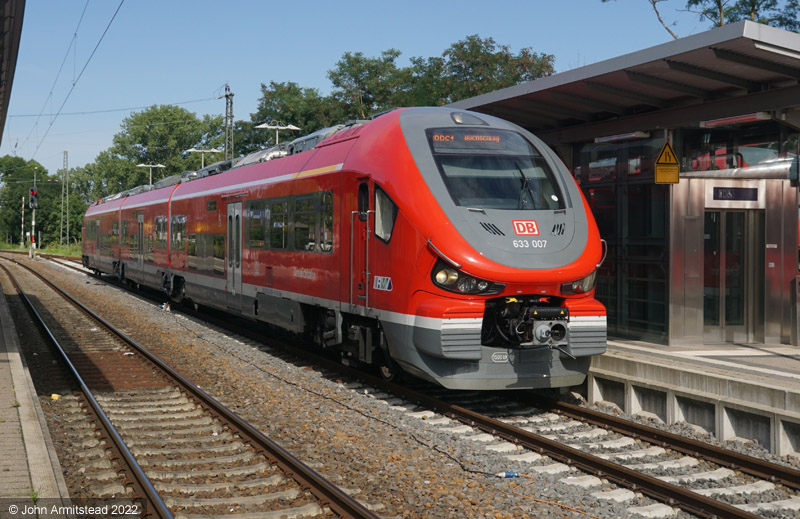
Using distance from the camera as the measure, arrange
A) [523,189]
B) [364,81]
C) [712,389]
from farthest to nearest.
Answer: [364,81] < [523,189] < [712,389]

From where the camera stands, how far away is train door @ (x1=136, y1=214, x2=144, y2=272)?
2436 centimetres

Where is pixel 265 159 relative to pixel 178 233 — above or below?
above

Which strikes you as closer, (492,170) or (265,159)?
(492,170)

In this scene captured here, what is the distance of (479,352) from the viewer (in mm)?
8328

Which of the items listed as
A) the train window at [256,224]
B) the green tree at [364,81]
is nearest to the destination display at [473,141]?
the train window at [256,224]

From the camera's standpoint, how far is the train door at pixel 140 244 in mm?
24359

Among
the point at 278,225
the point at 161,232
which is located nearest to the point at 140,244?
the point at 161,232

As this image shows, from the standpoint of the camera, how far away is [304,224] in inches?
467

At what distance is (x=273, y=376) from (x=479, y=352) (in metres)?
4.23

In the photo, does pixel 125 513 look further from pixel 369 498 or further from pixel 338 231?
pixel 338 231

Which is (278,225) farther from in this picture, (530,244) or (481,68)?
(481,68)

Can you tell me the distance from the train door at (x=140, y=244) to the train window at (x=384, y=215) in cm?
1658

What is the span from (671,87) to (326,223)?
504 centimetres

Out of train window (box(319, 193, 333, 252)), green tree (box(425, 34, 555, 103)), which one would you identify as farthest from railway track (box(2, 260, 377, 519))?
green tree (box(425, 34, 555, 103))
